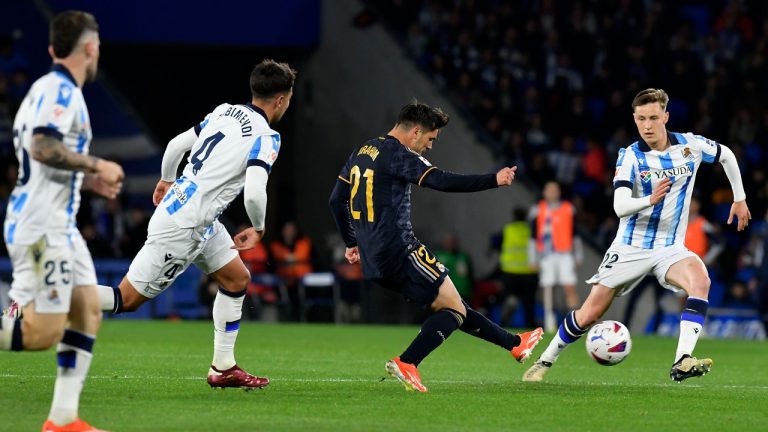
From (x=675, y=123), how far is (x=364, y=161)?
1594cm

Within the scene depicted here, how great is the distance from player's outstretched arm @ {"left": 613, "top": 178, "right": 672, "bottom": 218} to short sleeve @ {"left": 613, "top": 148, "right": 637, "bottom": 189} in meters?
0.05

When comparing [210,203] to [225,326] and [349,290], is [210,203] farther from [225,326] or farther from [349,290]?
[349,290]

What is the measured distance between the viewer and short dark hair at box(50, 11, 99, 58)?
271 inches

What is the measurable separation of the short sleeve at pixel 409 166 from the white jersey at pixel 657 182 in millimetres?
1792

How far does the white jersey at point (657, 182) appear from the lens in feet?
33.8

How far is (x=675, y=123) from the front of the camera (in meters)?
24.5

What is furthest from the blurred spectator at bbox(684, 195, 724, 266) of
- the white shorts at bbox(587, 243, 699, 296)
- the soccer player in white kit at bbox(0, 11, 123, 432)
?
the soccer player in white kit at bbox(0, 11, 123, 432)

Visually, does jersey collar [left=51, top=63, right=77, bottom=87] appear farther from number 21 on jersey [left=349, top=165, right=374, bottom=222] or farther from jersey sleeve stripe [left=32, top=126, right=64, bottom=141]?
number 21 on jersey [left=349, top=165, right=374, bottom=222]

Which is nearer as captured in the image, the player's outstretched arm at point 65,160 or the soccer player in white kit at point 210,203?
the player's outstretched arm at point 65,160

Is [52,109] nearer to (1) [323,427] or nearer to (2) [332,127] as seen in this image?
(1) [323,427]

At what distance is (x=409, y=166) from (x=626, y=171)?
1.90 meters

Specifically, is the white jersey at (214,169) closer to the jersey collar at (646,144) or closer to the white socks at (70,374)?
the white socks at (70,374)

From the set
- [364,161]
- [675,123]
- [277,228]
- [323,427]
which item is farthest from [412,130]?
[277,228]

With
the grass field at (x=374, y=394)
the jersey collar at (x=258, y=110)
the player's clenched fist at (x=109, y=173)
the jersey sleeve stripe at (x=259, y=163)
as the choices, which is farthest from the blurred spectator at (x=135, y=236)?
the player's clenched fist at (x=109, y=173)
